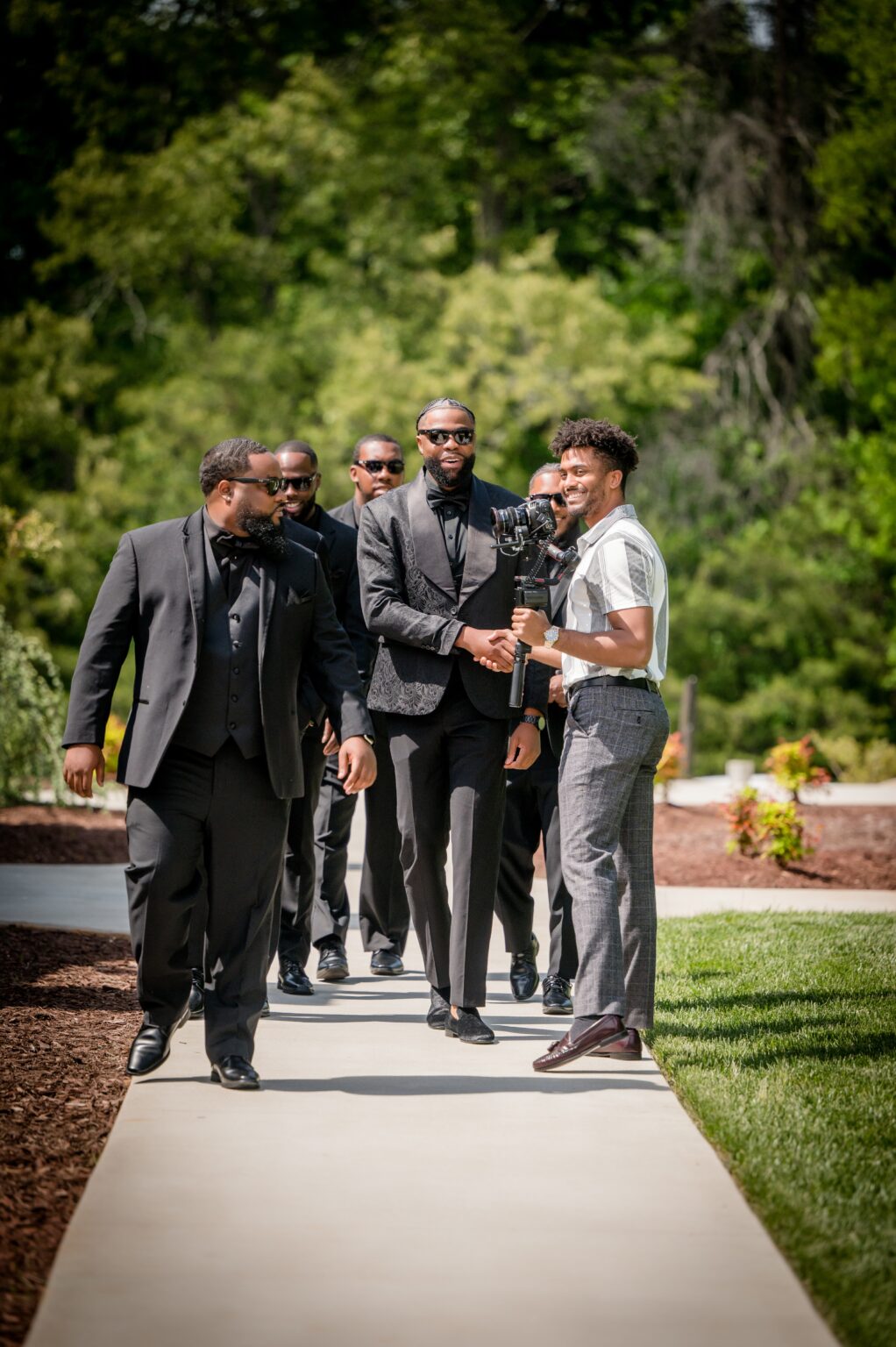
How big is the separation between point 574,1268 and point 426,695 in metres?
2.75

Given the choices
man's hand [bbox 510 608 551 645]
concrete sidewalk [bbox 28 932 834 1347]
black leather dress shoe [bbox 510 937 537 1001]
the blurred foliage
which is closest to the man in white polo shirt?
man's hand [bbox 510 608 551 645]

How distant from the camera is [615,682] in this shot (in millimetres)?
5797

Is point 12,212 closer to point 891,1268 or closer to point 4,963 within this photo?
point 4,963

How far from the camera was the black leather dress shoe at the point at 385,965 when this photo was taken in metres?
7.70

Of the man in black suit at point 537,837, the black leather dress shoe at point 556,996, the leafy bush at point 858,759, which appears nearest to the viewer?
the black leather dress shoe at point 556,996

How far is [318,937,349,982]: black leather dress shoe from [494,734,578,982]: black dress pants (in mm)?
770

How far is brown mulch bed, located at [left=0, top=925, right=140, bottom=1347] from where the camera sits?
398 centimetres

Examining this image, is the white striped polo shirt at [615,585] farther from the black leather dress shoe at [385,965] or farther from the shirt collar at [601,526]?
the black leather dress shoe at [385,965]

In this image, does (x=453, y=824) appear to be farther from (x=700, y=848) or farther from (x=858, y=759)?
(x=858, y=759)

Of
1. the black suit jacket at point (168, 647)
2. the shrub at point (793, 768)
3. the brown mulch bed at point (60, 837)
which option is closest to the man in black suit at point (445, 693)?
the black suit jacket at point (168, 647)

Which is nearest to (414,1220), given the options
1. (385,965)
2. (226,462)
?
(226,462)

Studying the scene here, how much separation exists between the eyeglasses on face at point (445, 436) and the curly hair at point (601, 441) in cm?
46

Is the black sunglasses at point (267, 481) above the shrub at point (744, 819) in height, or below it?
above

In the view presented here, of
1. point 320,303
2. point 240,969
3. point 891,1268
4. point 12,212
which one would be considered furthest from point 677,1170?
point 12,212
